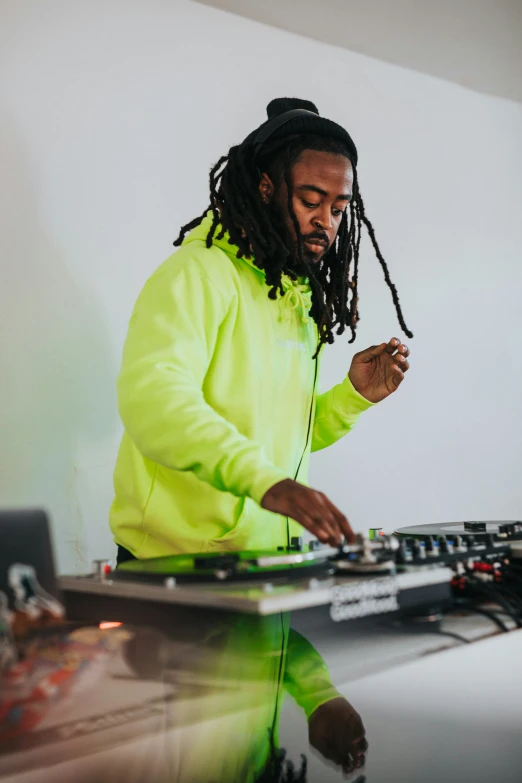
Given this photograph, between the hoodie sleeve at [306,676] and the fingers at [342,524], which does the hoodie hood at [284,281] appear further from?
the hoodie sleeve at [306,676]

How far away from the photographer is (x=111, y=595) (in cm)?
76

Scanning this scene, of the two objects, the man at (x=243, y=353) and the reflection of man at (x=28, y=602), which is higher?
the man at (x=243, y=353)

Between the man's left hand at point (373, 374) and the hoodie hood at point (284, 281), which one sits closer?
the hoodie hood at point (284, 281)

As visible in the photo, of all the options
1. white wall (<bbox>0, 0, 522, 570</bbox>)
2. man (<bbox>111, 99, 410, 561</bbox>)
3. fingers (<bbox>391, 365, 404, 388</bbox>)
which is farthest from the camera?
white wall (<bbox>0, 0, 522, 570</bbox>)

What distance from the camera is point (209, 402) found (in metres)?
1.27

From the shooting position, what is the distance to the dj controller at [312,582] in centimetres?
69

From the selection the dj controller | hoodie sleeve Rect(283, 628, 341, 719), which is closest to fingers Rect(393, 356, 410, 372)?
the dj controller

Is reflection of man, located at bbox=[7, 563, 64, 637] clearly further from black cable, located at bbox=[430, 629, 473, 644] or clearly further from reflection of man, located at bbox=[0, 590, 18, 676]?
black cable, located at bbox=[430, 629, 473, 644]

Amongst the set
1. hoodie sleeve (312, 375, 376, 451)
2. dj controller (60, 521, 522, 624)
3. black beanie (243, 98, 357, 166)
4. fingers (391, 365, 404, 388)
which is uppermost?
black beanie (243, 98, 357, 166)

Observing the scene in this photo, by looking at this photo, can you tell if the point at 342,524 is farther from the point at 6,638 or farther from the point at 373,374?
the point at 373,374

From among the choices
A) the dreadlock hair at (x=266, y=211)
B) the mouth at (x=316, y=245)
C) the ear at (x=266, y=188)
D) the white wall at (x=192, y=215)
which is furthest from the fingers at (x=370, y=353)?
the white wall at (x=192, y=215)

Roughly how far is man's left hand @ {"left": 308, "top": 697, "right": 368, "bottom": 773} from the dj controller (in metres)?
0.09

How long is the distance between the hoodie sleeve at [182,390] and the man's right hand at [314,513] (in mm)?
A: 32

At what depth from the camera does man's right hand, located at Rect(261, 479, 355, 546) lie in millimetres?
874
